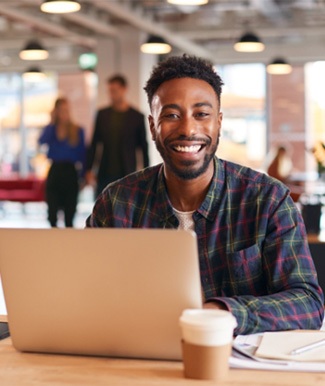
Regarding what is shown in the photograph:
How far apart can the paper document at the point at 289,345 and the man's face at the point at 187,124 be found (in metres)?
0.60

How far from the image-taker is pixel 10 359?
5.82ft

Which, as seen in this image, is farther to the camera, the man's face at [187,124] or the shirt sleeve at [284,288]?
the man's face at [187,124]

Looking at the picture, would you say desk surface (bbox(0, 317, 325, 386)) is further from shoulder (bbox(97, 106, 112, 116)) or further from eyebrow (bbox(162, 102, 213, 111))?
shoulder (bbox(97, 106, 112, 116))

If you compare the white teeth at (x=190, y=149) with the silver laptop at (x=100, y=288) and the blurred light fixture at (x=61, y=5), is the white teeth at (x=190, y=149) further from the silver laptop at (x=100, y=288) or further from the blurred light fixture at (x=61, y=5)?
the blurred light fixture at (x=61, y=5)

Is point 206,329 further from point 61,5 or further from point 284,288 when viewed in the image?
point 61,5

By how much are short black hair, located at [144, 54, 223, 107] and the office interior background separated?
374 inches

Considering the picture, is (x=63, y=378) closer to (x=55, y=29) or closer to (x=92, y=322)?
(x=92, y=322)

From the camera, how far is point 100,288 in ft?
5.56

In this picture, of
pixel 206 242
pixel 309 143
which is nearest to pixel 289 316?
pixel 206 242

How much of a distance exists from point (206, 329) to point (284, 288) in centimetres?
68

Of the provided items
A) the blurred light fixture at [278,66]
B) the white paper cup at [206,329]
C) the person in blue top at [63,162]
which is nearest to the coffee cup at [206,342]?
the white paper cup at [206,329]

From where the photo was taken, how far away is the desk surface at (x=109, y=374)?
1587 millimetres

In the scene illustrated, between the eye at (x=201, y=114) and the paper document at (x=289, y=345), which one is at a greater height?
the eye at (x=201, y=114)

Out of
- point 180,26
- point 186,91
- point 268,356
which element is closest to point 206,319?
point 268,356
